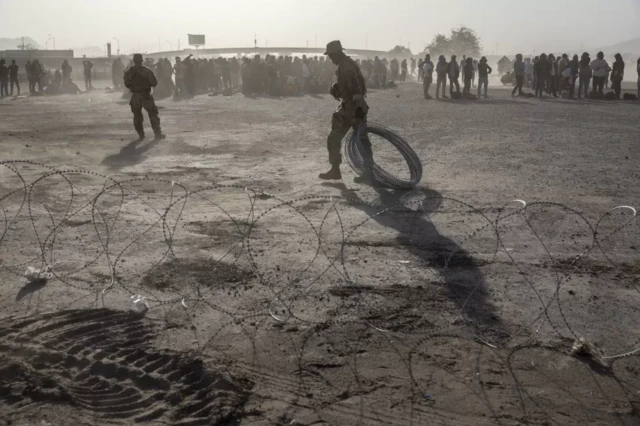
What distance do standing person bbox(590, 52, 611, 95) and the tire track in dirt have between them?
81.1 feet

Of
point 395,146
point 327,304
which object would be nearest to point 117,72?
point 395,146

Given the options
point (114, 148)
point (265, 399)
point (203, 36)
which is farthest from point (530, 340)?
point (203, 36)

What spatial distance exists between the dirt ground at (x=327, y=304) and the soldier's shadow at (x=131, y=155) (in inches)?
39.0

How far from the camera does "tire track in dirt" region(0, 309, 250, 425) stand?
3973 mm

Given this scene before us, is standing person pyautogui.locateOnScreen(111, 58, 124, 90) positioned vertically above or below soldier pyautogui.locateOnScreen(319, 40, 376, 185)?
above

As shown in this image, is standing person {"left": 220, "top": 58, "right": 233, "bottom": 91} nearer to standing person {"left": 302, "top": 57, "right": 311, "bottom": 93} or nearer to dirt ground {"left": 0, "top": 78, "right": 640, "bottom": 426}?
standing person {"left": 302, "top": 57, "right": 311, "bottom": 93}

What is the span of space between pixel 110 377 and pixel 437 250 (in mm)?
3578

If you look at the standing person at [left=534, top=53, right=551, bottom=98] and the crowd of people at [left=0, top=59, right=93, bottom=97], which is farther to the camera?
the crowd of people at [left=0, top=59, right=93, bottom=97]

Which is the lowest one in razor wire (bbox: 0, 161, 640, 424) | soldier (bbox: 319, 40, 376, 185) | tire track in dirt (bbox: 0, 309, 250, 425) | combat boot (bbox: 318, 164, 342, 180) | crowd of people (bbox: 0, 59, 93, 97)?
tire track in dirt (bbox: 0, 309, 250, 425)

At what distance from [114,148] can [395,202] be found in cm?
736

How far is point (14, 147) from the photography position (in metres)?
13.7

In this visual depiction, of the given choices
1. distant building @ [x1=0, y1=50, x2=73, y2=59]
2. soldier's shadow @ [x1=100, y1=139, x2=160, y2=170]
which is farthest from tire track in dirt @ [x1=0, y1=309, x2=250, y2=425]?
distant building @ [x1=0, y1=50, x2=73, y2=59]

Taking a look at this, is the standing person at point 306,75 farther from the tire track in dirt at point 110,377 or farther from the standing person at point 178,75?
the tire track in dirt at point 110,377

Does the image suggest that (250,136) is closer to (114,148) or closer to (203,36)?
(114,148)
